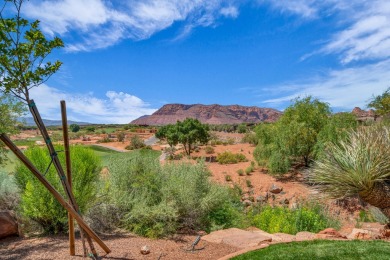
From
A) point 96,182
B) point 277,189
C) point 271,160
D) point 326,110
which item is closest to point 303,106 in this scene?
point 326,110

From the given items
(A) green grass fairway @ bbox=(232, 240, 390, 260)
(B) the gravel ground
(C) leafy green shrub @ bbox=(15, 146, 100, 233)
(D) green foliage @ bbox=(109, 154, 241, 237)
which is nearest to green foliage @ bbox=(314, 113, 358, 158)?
(D) green foliage @ bbox=(109, 154, 241, 237)

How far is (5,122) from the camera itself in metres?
8.12

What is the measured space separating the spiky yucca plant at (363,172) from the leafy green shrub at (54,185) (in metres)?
4.50

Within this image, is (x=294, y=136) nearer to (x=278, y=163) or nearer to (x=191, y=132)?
(x=278, y=163)

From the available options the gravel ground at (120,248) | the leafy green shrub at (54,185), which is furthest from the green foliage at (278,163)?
the leafy green shrub at (54,185)

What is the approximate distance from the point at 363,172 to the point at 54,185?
546 centimetres

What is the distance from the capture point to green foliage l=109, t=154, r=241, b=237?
6.74 meters

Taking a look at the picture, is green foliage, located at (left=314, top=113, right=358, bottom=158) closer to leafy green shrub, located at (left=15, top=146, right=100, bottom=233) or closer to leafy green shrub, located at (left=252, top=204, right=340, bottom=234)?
leafy green shrub, located at (left=252, top=204, right=340, bottom=234)

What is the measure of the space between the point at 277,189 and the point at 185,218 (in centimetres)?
1163

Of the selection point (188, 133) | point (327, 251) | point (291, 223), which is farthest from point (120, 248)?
point (188, 133)

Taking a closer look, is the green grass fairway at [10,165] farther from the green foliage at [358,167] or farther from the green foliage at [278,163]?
the green foliage at [278,163]

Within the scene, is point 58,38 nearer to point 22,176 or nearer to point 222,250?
point 22,176

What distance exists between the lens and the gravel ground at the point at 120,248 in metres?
5.27

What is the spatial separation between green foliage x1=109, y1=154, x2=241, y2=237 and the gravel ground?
1.56ft
